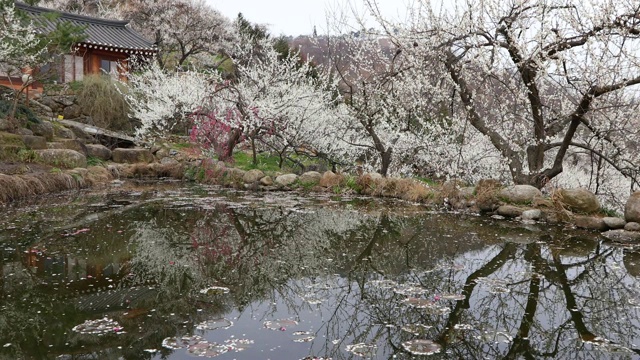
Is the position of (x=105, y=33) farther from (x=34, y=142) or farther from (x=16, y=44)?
(x=34, y=142)

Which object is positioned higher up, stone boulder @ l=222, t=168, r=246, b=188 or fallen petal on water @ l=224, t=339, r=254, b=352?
stone boulder @ l=222, t=168, r=246, b=188

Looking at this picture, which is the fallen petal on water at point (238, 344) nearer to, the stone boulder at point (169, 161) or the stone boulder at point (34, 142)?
the stone boulder at point (34, 142)

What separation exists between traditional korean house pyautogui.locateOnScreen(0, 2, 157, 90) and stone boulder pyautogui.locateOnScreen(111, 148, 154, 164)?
630cm

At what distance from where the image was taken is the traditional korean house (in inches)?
977

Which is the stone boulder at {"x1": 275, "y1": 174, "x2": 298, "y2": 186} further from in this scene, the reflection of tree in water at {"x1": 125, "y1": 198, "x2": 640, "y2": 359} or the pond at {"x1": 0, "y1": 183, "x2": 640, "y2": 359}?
the reflection of tree in water at {"x1": 125, "y1": 198, "x2": 640, "y2": 359}

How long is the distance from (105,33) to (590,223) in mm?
25306

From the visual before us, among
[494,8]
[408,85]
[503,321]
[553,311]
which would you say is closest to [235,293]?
[503,321]

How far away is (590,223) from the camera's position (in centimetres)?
955

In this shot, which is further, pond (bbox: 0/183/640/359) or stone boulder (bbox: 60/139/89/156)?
stone boulder (bbox: 60/139/89/156)

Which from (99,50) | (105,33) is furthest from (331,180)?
(105,33)

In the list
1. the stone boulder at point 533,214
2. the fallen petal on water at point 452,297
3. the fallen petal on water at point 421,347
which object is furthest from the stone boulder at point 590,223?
the fallen petal on water at point 421,347

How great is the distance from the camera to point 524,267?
709cm

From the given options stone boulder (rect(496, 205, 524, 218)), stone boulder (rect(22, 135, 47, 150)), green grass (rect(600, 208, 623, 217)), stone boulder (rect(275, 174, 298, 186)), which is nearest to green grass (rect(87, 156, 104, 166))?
stone boulder (rect(22, 135, 47, 150))

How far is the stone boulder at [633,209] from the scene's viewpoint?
28.6 feet
